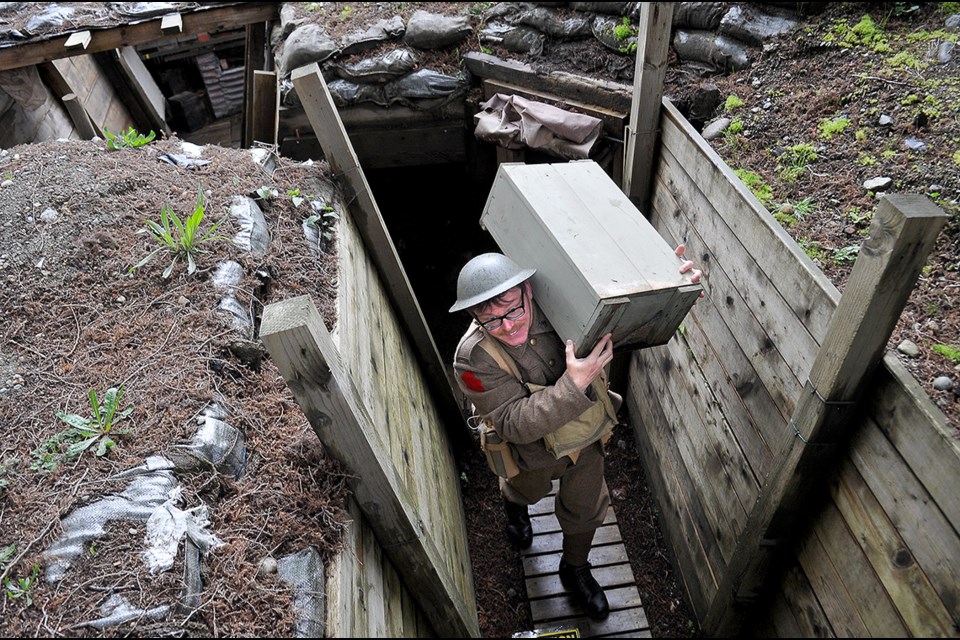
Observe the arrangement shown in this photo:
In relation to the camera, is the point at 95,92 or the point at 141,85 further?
the point at 141,85

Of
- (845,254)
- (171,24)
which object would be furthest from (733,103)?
(171,24)

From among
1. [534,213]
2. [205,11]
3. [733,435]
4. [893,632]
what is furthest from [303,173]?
[205,11]

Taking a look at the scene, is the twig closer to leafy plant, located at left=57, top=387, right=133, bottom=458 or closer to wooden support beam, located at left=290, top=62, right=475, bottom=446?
leafy plant, located at left=57, top=387, right=133, bottom=458

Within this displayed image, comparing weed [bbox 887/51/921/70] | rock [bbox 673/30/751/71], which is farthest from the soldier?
rock [bbox 673/30/751/71]

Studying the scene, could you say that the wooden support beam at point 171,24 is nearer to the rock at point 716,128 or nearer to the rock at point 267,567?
the rock at point 716,128

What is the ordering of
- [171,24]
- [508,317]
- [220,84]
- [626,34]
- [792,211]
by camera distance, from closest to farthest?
[508,317] → [792,211] → [626,34] → [171,24] → [220,84]

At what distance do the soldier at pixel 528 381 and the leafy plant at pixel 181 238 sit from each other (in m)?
1.28

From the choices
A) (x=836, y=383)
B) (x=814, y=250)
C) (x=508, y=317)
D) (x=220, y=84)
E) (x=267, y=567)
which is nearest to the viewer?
(x=267, y=567)

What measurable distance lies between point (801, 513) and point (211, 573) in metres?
2.23

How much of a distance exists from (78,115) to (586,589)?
21.6 feet

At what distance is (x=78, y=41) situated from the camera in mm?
6234

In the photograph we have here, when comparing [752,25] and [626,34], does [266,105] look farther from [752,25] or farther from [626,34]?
[752,25]

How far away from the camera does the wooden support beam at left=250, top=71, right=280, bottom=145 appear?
461 centimetres

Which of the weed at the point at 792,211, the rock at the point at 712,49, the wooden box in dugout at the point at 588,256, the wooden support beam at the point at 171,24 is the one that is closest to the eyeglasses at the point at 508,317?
the wooden box in dugout at the point at 588,256
